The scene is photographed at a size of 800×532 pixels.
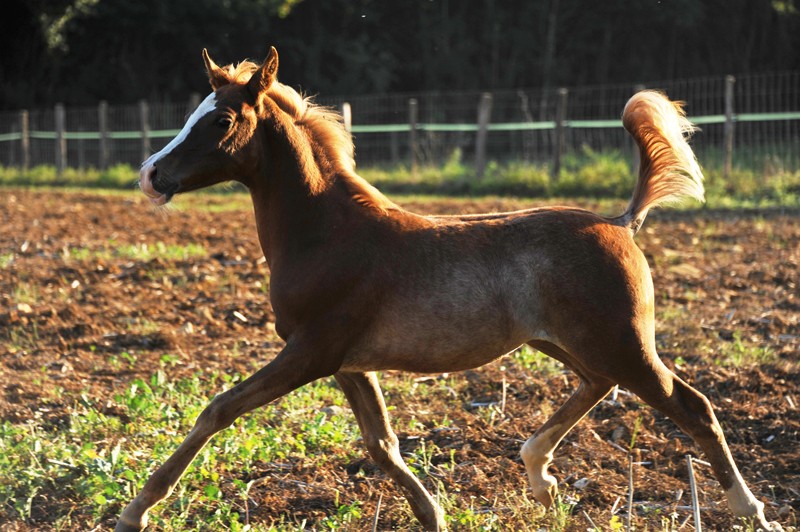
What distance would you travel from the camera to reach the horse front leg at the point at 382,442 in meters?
4.44

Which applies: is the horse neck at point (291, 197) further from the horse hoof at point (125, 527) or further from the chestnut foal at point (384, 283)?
the horse hoof at point (125, 527)

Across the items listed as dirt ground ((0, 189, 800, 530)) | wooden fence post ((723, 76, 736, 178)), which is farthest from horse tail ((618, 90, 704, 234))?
wooden fence post ((723, 76, 736, 178))

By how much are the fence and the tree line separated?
14.0ft

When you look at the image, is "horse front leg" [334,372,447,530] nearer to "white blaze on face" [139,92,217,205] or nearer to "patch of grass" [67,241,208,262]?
"white blaze on face" [139,92,217,205]

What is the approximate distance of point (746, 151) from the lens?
64.5ft

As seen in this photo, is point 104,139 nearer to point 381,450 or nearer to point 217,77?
point 217,77

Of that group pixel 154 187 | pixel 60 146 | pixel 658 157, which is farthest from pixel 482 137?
pixel 154 187

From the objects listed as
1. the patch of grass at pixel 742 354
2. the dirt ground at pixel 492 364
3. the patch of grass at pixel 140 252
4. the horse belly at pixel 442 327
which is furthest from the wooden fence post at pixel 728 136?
the horse belly at pixel 442 327

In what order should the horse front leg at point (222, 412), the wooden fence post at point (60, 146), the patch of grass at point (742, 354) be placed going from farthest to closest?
the wooden fence post at point (60, 146) < the patch of grass at point (742, 354) < the horse front leg at point (222, 412)

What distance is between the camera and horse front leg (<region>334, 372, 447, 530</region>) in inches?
175

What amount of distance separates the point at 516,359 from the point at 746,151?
1421 centimetres

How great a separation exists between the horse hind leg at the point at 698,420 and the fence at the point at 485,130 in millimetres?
15141

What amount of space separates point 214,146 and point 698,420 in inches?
94.2

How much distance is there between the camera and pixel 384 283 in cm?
432
